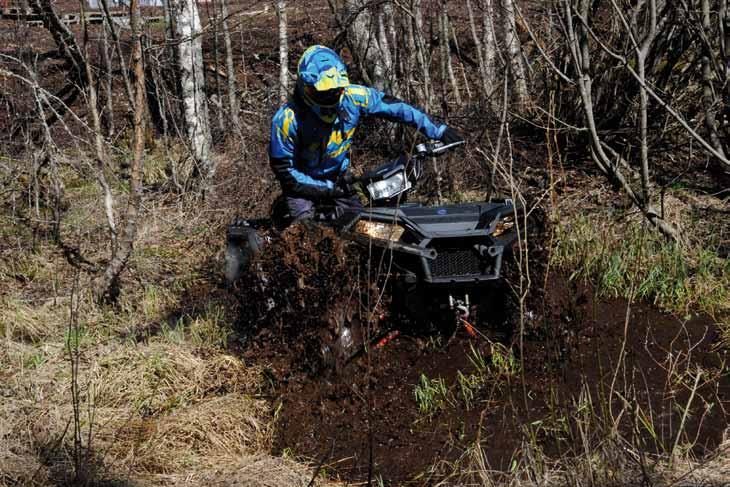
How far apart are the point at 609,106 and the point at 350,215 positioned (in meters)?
4.67

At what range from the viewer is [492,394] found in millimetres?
4777

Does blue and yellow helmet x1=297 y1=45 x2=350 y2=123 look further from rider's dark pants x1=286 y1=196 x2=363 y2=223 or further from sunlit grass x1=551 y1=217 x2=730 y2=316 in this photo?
sunlit grass x1=551 y1=217 x2=730 y2=316

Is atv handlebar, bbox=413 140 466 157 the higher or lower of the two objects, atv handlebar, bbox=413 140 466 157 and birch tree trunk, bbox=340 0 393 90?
the lower

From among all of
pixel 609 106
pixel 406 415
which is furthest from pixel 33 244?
pixel 609 106

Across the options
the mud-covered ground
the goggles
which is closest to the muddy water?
the mud-covered ground

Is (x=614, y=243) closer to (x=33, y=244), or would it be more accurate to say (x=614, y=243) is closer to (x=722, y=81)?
(x=722, y=81)

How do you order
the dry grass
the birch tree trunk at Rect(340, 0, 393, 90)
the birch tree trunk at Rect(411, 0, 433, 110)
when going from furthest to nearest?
the birch tree trunk at Rect(340, 0, 393, 90) < the birch tree trunk at Rect(411, 0, 433, 110) < the dry grass

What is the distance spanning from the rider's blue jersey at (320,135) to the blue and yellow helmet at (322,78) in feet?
0.72

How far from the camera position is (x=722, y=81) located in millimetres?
7234

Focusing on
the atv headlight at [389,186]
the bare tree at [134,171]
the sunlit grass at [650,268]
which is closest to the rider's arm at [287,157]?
the atv headlight at [389,186]

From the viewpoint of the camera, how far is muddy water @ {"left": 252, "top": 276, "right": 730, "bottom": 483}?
4.62 metres

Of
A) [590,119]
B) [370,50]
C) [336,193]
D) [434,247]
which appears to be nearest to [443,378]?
[434,247]

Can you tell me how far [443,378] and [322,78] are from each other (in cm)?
213

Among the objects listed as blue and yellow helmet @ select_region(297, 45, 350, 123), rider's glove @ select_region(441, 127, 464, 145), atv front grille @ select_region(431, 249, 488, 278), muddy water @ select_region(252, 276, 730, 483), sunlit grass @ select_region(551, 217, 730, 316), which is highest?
blue and yellow helmet @ select_region(297, 45, 350, 123)
